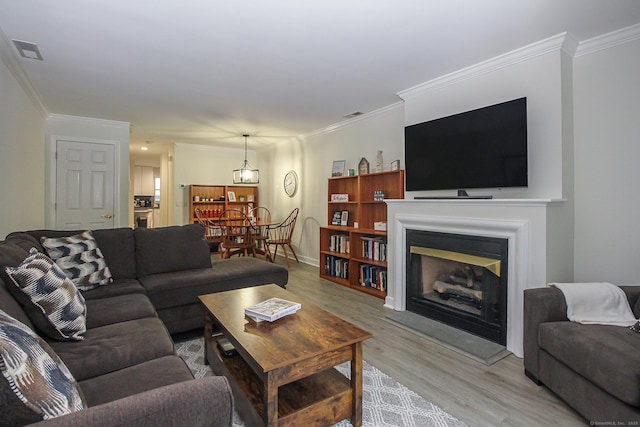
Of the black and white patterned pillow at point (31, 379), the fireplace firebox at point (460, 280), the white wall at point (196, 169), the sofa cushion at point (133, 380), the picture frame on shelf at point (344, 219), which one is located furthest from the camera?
the white wall at point (196, 169)

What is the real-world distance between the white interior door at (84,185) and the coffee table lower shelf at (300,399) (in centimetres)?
440

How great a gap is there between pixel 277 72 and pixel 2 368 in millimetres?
2891

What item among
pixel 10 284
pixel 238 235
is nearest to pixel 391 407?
pixel 10 284

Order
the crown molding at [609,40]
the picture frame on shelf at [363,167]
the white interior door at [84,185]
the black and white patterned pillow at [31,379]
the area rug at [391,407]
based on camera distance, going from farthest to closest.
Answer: the white interior door at [84,185], the picture frame on shelf at [363,167], the crown molding at [609,40], the area rug at [391,407], the black and white patterned pillow at [31,379]

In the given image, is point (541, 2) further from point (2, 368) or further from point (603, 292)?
point (2, 368)

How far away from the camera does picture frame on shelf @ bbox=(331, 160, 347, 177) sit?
16.2 ft

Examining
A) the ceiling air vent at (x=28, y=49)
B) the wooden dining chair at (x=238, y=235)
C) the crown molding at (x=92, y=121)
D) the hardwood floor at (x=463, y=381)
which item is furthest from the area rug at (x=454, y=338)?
the crown molding at (x=92, y=121)

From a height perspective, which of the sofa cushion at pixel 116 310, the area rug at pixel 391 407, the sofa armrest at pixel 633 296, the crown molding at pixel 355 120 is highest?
the crown molding at pixel 355 120

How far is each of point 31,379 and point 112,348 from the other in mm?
819

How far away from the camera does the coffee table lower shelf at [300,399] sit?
1473mm

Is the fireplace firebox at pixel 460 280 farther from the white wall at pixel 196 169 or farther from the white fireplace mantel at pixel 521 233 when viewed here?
the white wall at pixel 196 169

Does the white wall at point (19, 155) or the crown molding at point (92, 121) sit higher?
the crown molding at point (92, 121)

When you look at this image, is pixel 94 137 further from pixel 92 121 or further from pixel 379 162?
pixel 379 162

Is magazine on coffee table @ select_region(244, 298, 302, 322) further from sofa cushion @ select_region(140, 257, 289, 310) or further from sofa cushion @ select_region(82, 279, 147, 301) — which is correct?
sofa cushion @ select_region(82, 279, 147, 301)
